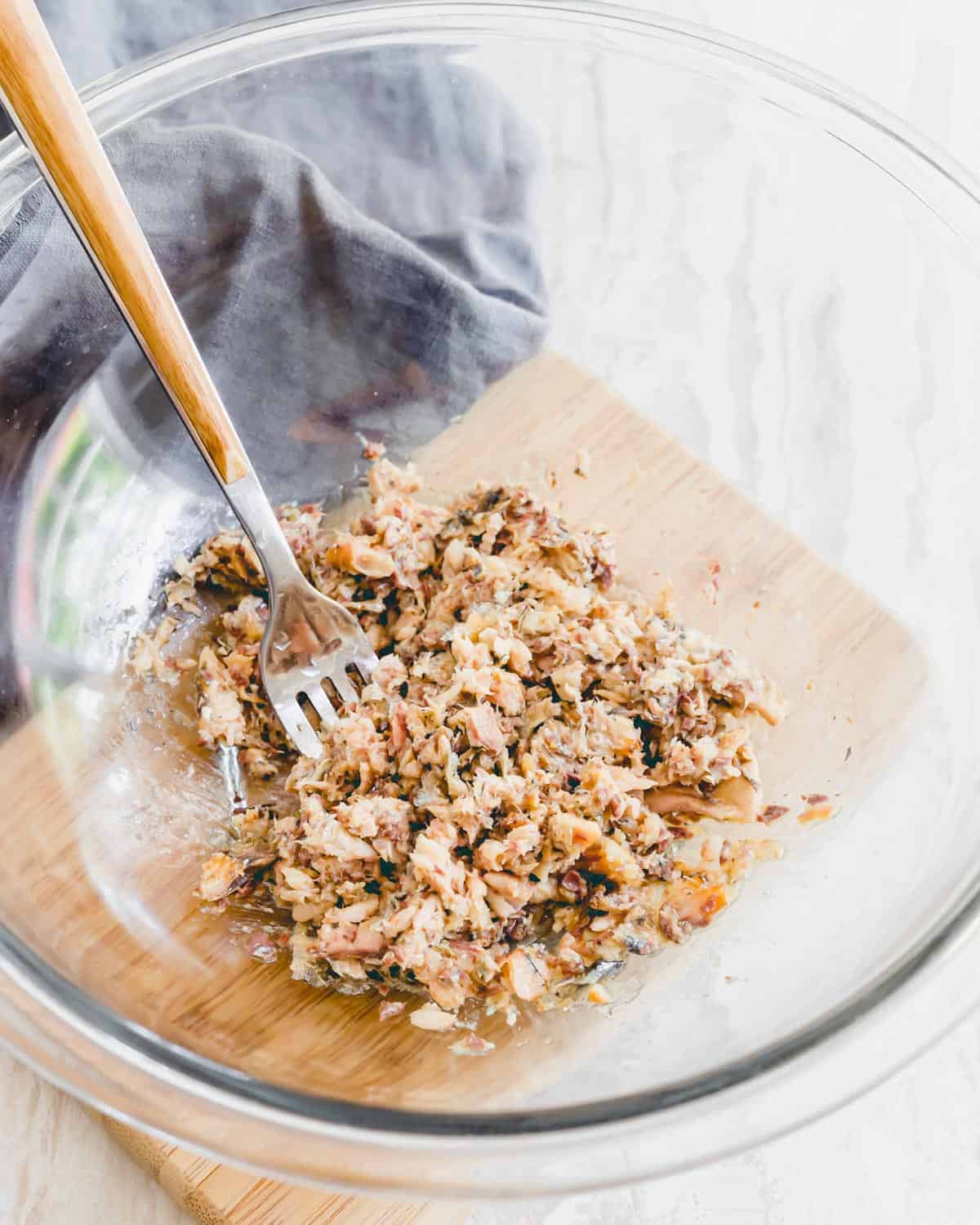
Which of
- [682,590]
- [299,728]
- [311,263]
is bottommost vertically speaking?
[682,590]

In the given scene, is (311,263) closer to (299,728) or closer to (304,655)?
(304,655)

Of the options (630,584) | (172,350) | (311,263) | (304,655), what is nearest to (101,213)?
(172,350)

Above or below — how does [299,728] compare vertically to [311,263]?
below

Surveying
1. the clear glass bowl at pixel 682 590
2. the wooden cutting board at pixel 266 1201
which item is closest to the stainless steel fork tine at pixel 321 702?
the clear glass bowl at pixel 682 590

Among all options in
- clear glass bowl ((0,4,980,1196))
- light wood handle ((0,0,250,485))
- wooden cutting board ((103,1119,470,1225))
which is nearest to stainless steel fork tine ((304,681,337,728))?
clear glass bowl ((0,4,980,1196))

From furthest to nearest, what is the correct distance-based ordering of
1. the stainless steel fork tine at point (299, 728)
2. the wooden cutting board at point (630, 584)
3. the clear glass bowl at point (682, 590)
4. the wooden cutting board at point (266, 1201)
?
1. the stainless steel fork tine at point (299, 728)
2. the wooden cutting board at point (266, 1201)
3. the wooden cutting board at point (630, 584)
4. the clear glass bowl at point (682, 590)

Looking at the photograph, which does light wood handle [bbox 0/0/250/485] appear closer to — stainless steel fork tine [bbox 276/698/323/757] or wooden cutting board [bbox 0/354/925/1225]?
stainless steel fork tine [bbox 276/698/323/757]

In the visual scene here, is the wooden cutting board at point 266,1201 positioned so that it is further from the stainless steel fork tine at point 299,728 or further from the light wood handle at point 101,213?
the light wood handle at point 101,213
